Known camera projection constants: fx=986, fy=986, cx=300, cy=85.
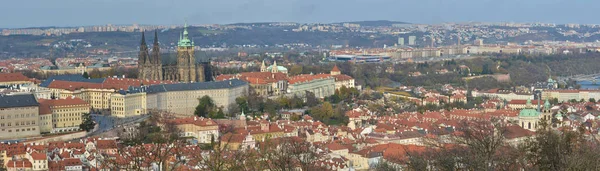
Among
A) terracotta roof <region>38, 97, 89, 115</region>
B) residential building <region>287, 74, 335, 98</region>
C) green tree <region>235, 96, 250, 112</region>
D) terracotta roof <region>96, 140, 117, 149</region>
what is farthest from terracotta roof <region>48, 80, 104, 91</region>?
terracotta roof <region>96, 140, 117, 149</region>

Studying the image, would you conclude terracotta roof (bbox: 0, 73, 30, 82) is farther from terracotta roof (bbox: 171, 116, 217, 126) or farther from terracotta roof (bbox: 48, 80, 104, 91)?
terracotta roof (bbox: 171, 116, 217, 126)

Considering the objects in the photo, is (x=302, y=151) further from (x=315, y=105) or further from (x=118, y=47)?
(x=118, y=47)

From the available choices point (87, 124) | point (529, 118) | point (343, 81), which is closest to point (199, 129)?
point (87, 124)

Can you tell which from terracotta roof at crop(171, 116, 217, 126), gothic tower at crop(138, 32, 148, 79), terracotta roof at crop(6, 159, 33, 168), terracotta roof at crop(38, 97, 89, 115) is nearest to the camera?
terracotta roof at crop(6, 159, 33, 168)

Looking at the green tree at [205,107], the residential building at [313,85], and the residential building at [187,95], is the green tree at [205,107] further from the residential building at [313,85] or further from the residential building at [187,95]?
the residential building at [313,85]

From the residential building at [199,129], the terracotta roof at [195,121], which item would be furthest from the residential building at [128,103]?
the residential building at [199,129]

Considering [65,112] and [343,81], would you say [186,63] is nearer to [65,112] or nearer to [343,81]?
[343,81]

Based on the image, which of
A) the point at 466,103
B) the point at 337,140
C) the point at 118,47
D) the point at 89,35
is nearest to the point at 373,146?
the point at 337,140
